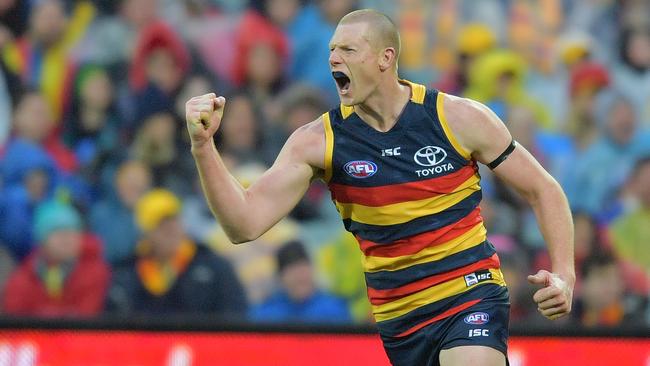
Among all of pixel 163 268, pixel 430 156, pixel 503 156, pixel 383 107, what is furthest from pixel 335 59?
pixel 163 268

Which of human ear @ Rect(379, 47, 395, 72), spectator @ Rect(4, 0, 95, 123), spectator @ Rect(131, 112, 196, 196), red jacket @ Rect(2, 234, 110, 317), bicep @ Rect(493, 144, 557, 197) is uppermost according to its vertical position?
human ear @ Rect(379, 47, 395, 72)

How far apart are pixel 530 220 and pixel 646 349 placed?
1928 millimetres

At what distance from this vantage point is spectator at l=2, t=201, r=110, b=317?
870 cm

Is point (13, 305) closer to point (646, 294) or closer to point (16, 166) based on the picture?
point (16, 166)

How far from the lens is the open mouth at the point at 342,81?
5055 mm

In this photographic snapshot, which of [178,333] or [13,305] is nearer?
[178,333]

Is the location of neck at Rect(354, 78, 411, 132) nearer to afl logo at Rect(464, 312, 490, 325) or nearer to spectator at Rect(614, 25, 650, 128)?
afl logo at Rect(464, 312, 490, 325)

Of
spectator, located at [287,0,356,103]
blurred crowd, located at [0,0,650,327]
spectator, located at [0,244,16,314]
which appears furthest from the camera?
spectator, located at [287,0,356,103]

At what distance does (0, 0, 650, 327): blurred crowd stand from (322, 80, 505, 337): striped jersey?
3.31 meters

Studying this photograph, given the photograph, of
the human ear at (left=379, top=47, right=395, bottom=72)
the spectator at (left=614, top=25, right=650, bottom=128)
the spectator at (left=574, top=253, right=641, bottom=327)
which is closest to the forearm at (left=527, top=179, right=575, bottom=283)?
the human ear at (left=379, top=47, right=395, bottom=72)

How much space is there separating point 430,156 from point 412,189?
168mm

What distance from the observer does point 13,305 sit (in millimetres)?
8711

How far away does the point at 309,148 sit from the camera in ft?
16.9

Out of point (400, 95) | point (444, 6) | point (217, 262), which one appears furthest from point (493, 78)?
point (400, 95)
